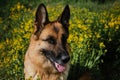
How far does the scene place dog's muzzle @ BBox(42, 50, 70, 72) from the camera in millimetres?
6504

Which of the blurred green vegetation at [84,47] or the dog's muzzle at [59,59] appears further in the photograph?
the blurred green vegetation at [84,47]

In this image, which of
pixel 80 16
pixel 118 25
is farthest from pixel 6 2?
pixel 118 25

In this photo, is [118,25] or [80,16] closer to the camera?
[118,25]

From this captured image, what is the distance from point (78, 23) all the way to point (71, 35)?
1.52 ft

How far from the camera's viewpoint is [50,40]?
661 centimetres

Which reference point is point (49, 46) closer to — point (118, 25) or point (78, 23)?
point (78, 23)

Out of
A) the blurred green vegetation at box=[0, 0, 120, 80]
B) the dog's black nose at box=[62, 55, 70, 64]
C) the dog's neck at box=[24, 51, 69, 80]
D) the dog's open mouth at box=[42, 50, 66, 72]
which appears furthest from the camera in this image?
the blurred green vegetation at box=[0, 0, 120, 80]

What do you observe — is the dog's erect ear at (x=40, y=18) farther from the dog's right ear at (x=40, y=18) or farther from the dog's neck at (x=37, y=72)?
the dog's neck at (x=37, y=72)

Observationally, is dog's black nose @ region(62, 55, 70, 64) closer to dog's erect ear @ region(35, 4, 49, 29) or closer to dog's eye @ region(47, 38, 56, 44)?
dog's eye @ region(47, 38, 56, 44)

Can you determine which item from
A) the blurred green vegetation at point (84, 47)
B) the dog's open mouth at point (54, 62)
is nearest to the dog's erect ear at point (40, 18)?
the dog's open mouth at point (54, 62)

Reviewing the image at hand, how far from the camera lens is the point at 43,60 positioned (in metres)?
6.68

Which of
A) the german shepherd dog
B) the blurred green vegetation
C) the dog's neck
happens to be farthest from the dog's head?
the blurred green vegetation

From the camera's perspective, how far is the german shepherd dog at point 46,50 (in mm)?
6562

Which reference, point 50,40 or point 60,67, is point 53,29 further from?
point 60,67
